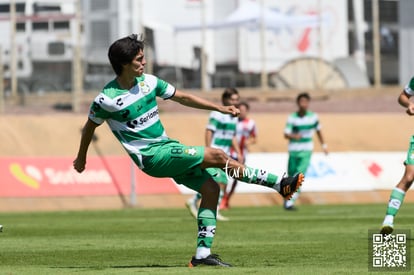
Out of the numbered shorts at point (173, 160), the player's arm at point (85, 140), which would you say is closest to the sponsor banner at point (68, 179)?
the player's arm at point (85, 140)

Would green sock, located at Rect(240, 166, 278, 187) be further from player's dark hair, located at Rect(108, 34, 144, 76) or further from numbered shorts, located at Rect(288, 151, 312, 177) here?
numbered shorts, located at Rect(288, 151, 312, 177)

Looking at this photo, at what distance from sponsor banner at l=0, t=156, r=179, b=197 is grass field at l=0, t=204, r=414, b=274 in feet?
14.3

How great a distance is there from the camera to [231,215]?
23.8 m

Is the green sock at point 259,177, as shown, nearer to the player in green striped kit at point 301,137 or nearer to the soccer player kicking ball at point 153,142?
the soccer player kicking ball at point 153,142

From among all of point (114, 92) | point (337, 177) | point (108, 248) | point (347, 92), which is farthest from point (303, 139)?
point (347, 92)

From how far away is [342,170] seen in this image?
98.1 feet

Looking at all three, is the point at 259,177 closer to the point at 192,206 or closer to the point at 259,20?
the point at 192,206

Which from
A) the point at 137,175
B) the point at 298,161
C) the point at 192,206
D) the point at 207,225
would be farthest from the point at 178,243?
the point at 137,175

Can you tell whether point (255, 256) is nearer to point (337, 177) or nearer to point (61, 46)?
point (337, 177)

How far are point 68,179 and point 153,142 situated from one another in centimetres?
1727

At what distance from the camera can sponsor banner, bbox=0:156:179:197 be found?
2855cm

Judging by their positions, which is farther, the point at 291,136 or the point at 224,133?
the point at 291,136

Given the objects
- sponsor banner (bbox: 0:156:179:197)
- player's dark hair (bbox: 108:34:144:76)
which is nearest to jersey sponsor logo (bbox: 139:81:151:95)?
player's dark hair (bbox: 108:34:144:76)

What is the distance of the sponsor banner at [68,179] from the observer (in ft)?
93.7
